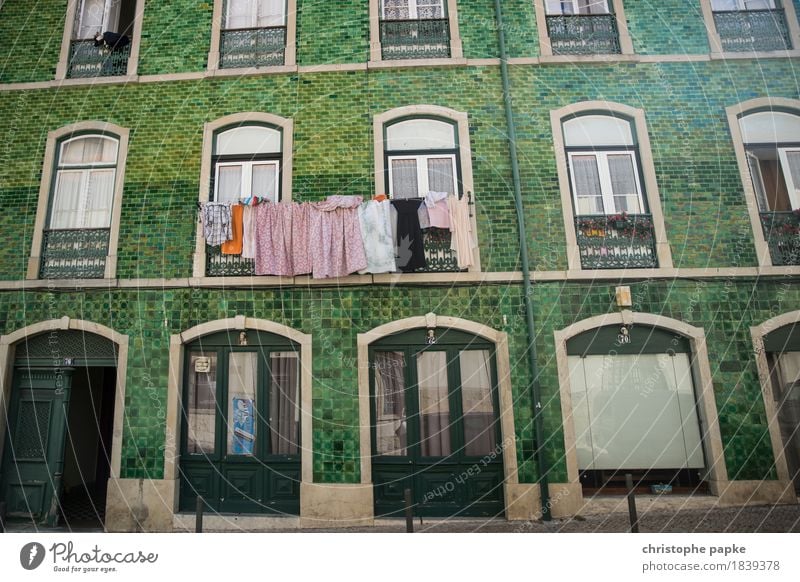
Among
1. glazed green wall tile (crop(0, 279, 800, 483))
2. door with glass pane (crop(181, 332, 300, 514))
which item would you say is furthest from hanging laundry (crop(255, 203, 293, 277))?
door with glass pane (crop(181, 332, 300, 514))

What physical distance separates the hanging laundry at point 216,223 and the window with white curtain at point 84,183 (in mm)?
1683

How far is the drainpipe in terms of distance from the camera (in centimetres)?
634

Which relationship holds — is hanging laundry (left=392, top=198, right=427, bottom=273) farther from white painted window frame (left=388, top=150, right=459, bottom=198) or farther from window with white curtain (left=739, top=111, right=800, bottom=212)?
window with white curtain (left=739, top=111, right=800, bottom=212)

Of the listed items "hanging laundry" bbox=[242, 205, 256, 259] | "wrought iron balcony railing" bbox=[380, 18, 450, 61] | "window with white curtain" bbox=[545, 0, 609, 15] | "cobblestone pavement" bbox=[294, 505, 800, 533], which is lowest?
"cobblestone pavement" bbox=[294, 505, 800, 533]

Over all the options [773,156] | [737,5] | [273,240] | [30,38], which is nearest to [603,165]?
[773,156]

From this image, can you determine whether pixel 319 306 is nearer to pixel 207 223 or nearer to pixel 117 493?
pixel 207 223

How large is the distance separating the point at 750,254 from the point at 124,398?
928 cm

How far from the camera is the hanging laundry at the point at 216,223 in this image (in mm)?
7008

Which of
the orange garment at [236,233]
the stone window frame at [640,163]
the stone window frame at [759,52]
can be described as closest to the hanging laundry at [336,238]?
the orange garment at [236,233]

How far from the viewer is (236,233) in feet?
23.1

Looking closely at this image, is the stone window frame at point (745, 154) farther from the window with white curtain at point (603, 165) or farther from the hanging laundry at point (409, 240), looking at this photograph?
the hanging laundry at point (409, 240)

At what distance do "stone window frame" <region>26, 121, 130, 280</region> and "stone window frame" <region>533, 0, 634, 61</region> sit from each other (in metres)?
6.88

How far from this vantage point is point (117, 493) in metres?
6.61

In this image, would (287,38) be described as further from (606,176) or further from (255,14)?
(606,176)
